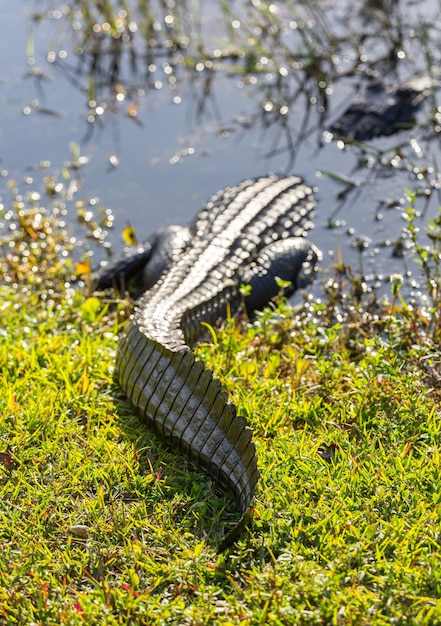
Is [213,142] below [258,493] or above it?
above

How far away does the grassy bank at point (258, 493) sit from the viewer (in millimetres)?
2525

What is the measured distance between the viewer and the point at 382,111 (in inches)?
279

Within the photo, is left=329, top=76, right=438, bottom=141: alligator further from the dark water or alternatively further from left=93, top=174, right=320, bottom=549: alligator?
left=93, top=174, right=320, bottom=549: alligator

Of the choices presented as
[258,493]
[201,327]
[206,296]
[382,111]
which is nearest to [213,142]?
[382,111]

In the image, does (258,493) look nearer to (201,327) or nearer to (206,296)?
(201,327)

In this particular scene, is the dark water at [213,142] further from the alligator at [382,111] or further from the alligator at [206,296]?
the alligator at [206,296]

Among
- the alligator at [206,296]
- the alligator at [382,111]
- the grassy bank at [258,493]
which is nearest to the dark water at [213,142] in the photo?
the alligator at [382,111]

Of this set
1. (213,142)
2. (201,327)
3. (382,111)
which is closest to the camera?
(201,327)

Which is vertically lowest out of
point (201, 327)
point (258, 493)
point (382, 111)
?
point (258, 493)

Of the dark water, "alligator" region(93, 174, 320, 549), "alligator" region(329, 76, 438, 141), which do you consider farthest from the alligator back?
"alligator" region(329, 76, 438, 141)

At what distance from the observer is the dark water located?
605 cm

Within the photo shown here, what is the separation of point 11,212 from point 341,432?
406 cm

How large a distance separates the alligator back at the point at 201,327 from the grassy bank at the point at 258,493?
14 cm

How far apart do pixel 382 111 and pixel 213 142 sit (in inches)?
64.5
